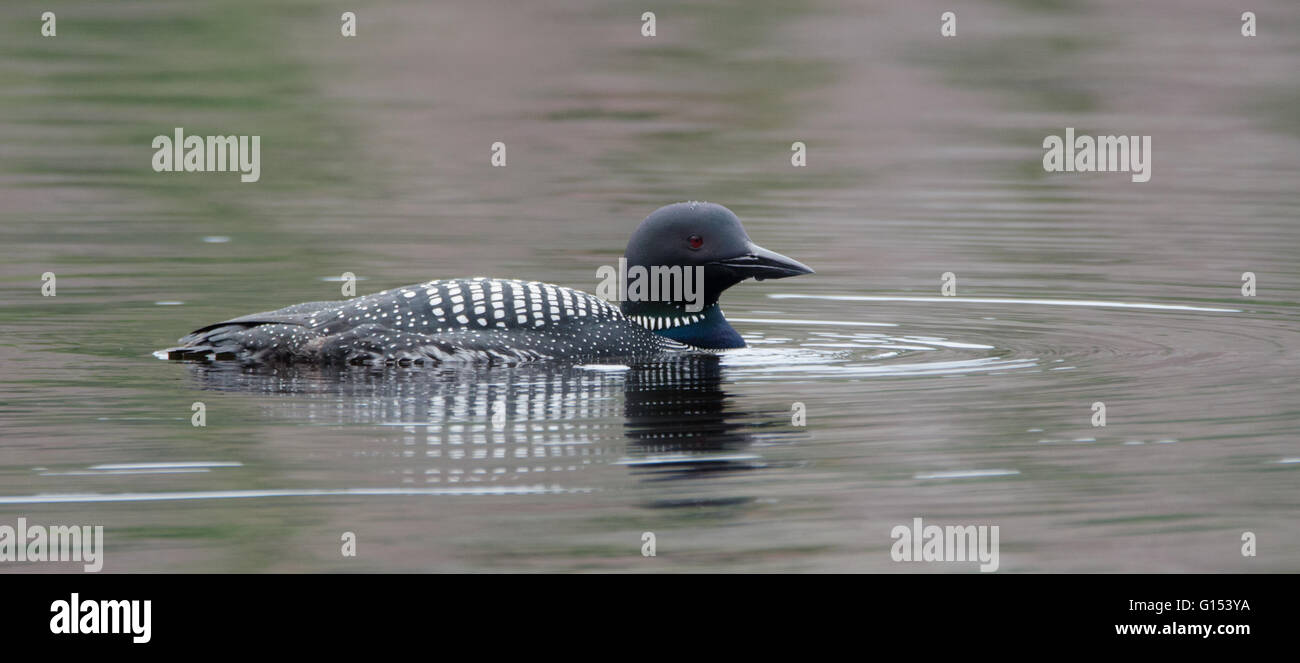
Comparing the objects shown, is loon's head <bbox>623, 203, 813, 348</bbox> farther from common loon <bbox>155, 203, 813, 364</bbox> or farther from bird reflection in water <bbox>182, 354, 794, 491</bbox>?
bird reflection in water <bbox>182, 354, 794, 491</bbox>

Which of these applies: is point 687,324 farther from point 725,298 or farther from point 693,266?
point 725,298

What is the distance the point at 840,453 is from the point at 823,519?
0.68 meters

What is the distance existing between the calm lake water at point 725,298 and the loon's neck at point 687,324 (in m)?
0.11

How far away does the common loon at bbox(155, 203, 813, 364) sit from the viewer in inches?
260

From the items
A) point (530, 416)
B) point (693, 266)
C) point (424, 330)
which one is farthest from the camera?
point (693, 266)

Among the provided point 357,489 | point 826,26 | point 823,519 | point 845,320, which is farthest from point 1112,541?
point 826,26

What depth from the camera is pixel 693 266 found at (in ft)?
23.1

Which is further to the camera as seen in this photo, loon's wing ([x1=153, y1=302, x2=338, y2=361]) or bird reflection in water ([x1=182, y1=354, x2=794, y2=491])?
loon's wing ([x1=153, y1=302, x2=338, y2=361])

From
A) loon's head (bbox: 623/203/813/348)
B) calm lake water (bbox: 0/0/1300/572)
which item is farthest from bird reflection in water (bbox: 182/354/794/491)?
loon's head (bbox: 623/203/813/348)

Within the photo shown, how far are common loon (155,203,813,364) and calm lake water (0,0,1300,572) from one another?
0.39ft

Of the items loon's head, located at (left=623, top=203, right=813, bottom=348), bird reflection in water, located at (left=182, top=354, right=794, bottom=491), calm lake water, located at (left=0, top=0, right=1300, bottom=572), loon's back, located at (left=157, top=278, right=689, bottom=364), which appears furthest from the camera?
loon's head, located at (left=623, top=203, right=813, bottom=348)

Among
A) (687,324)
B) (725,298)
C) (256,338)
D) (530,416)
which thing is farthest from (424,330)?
(725,298)

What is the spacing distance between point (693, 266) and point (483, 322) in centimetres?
87

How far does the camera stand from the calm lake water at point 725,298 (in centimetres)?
477
